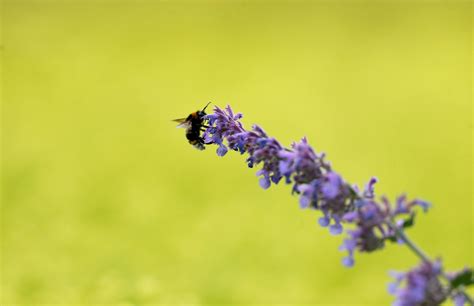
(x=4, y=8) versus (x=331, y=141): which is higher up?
(x=4, y=8)

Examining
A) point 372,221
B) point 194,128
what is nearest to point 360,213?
point 372,221

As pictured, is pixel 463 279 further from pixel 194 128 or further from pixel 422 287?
pixel 194 128

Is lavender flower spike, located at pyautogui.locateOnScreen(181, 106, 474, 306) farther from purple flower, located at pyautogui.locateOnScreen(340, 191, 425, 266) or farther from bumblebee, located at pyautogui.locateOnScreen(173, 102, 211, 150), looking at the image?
bumblebee, located at pyautogui.locateOnScreen(173, 102, 211, 150)

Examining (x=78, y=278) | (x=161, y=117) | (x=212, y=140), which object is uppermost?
(x=161, y=117)

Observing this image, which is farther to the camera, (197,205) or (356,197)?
(197,205)

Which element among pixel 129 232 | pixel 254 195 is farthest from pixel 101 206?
pixel 254 195

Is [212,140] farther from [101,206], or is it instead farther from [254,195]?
[254,195]

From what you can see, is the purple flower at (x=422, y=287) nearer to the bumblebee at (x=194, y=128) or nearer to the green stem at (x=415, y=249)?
the green stem at (x=415, y=249)

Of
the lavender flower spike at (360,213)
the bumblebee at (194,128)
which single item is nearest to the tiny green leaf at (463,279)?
the lavender flower spike at (360,213)

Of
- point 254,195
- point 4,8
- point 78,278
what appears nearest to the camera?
point 78,278
